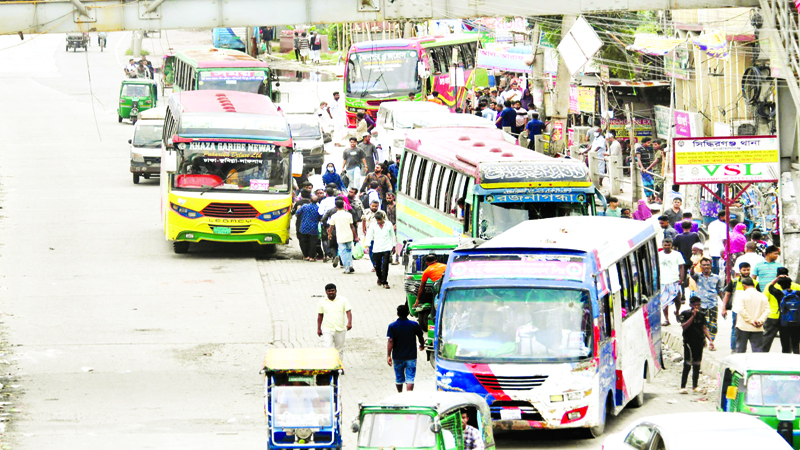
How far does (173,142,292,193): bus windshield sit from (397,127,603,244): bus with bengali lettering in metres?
3.58

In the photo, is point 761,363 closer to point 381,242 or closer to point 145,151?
point 381,242

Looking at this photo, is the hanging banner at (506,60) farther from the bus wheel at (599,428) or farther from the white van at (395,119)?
the bus wheel at (599,428)

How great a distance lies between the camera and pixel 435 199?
24500mm

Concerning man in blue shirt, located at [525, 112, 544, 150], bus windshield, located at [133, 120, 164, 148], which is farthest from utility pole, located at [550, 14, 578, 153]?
bus windshield, located at [133, 120, 164, 148]

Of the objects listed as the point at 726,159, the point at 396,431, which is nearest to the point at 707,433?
the point at 396,431

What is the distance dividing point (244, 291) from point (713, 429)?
15.0m

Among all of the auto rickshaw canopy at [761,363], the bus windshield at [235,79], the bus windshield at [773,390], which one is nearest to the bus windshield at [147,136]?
the bus windshield at [235,79]

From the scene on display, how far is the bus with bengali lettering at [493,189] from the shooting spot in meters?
21.4

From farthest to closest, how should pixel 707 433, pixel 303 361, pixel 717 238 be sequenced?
pixel 717 238
pixel 303 361
pixel 707 433

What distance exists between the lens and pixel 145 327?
2112cm

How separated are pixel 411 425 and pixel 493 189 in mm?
10436

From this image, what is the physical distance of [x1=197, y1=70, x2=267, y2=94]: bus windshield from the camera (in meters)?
43.7

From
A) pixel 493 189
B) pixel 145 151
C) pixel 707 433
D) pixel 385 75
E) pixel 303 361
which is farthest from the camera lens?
pixel 385 75

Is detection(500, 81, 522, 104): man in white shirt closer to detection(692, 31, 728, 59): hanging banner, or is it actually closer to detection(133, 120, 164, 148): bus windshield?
detection(133, 120, 164, 148): bus windshield
